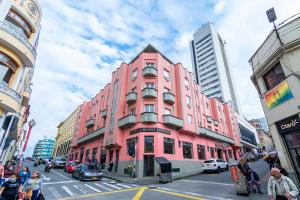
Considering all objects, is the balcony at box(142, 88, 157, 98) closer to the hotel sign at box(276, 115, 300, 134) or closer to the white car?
the white car

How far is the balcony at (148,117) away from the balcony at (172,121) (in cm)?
164

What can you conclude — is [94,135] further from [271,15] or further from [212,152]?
[271,15]

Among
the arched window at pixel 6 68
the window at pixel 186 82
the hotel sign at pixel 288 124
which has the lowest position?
the hotel sign at pixel 288 124

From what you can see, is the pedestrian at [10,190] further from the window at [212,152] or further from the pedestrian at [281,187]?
the window at [212,152]

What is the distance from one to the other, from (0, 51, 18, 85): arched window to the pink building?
13.3 m

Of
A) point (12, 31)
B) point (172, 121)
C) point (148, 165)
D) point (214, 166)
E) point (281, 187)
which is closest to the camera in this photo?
point (281, 187)

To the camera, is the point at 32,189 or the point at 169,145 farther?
the point at 169,145

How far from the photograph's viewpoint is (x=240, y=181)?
10000 millimetres

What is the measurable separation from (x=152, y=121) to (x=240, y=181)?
13.3 metres

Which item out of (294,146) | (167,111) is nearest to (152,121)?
(167,111)

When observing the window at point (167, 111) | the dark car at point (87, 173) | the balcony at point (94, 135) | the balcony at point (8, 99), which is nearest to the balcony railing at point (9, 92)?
the balcony at point (8, 99)

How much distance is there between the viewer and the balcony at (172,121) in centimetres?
2308

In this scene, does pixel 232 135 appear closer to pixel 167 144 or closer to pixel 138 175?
pixel 167 144

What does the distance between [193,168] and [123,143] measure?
11186 mm
